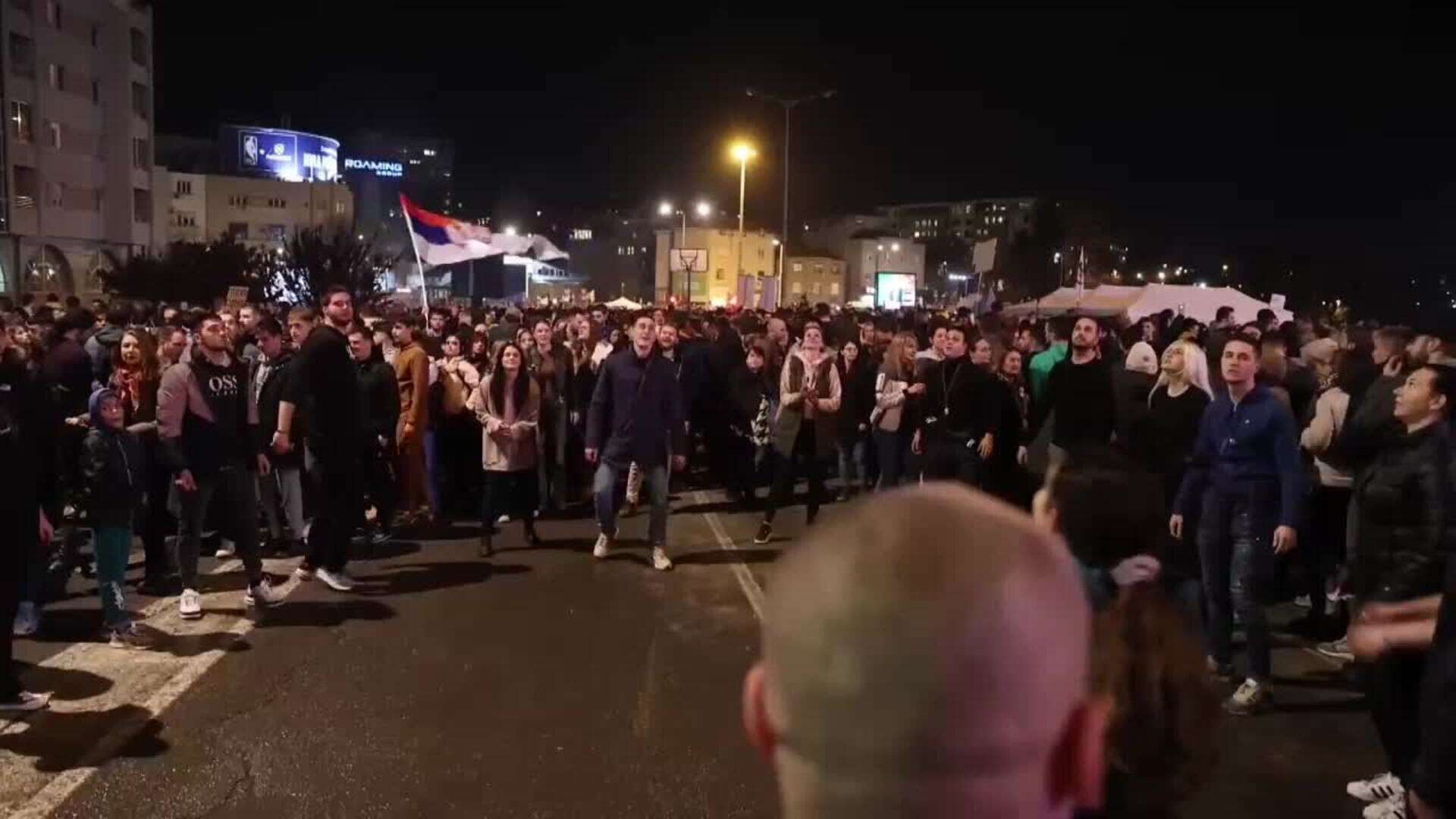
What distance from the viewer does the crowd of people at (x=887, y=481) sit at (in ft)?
3.90

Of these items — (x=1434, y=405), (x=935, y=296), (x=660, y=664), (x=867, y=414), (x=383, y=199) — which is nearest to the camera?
(x=1434, y=405)

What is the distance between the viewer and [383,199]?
385 ft

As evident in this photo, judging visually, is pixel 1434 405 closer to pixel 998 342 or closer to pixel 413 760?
pixel 413 760

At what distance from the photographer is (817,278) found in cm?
9538

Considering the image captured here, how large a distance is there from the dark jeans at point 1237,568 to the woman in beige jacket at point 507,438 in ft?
19.6

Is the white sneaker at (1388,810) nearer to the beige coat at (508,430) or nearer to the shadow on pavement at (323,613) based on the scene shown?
the shadow on pavement at (323,613)

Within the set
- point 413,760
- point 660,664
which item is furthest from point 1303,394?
point 413,760

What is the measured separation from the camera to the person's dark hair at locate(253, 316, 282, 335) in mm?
10000

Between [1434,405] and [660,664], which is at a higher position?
[1434,405]

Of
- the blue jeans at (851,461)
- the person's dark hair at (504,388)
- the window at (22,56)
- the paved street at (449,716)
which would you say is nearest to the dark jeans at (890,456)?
the blue jeans at (851,461)

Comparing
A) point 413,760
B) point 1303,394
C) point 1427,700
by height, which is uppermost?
point 1303,394

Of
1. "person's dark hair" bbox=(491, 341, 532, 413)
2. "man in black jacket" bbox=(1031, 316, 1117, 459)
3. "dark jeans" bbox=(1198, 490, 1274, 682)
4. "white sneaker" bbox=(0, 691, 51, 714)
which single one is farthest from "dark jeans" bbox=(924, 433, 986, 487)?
"white sneaker" bbox=(0, 691, 51, 714)

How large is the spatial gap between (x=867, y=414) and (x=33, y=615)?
303 inches

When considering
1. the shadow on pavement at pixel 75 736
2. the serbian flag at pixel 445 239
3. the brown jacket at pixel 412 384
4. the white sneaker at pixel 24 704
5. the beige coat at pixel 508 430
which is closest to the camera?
the shadow on pavement at pixel 75 736
